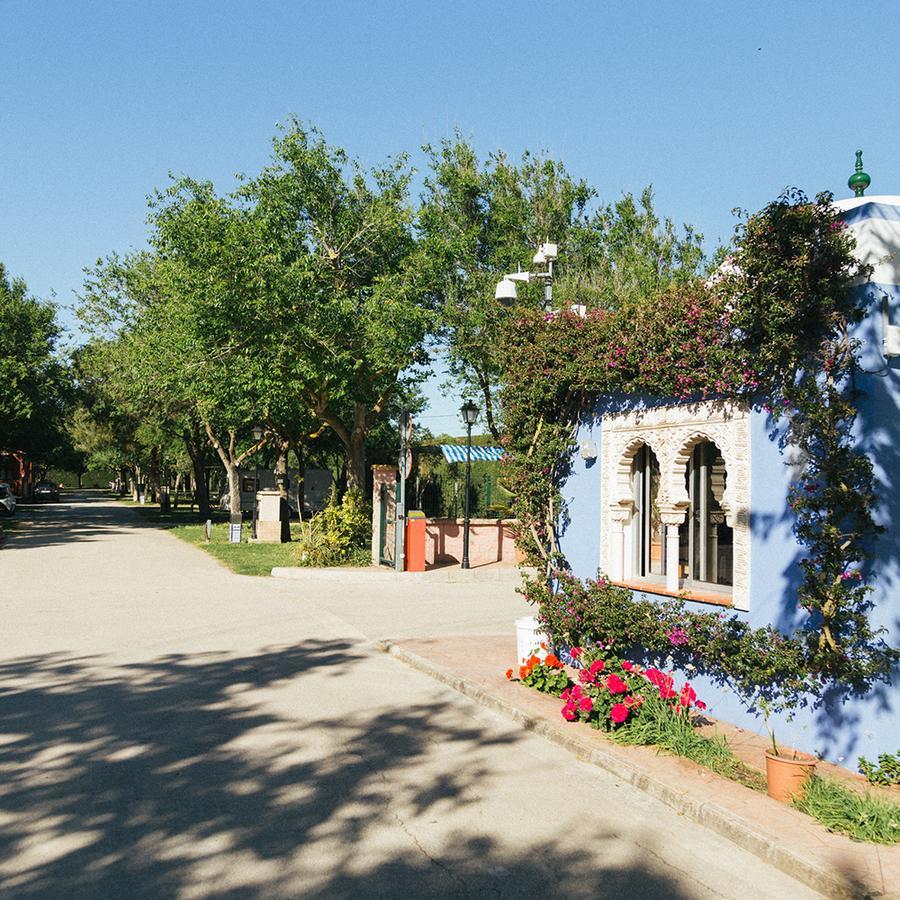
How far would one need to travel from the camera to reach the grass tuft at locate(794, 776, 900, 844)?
463 cm

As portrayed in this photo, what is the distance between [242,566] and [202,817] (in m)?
15.3

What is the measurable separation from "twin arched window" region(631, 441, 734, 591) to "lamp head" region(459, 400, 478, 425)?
10467mm

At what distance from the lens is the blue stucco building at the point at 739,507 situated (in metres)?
5.65

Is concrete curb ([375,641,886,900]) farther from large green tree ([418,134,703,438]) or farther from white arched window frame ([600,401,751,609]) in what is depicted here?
large green tree ([418,134,703,438])

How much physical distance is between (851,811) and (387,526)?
48.6 feet

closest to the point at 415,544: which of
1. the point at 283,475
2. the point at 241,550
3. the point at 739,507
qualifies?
the point at 241,550

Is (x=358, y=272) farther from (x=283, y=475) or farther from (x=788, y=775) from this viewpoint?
(x=788, y=775)

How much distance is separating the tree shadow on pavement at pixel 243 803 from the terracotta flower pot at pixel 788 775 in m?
1.23

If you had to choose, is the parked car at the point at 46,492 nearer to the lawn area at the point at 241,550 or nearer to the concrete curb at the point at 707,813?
the lawn area at the point at 241,550

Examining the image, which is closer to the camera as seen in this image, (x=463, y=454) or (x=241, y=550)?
(x=241, y=550)

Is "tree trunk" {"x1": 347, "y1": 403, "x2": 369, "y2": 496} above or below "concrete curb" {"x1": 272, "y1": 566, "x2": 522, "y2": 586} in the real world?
above

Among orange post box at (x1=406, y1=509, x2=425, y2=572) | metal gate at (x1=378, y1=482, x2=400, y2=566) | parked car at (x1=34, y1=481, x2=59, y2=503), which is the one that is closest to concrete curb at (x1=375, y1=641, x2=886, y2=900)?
orange post box at (x1=406, y1=509, x2=425, y2=572)

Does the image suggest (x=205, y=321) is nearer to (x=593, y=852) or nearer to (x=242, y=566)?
(x=242, y=566)

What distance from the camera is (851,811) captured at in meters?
4.77
